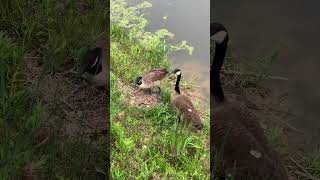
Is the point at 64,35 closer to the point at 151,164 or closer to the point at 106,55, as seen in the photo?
the point at 106,55

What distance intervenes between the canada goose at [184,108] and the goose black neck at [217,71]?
51cm

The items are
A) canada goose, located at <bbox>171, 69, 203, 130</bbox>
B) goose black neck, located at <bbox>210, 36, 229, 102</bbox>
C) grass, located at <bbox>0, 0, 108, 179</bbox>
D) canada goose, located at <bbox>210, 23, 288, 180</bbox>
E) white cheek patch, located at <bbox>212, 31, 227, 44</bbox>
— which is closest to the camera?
grass, located at <bbox>0, 0, 108, 179</bbox>

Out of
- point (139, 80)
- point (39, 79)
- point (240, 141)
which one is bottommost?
point (240, 141)

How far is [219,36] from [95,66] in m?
1.36

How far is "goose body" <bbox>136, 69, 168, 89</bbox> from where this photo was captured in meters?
4.32

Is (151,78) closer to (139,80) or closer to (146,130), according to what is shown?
(139,80)

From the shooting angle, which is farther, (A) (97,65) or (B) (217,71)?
(B) (217,71)

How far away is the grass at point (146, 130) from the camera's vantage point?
158 inches

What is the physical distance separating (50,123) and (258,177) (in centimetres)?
173

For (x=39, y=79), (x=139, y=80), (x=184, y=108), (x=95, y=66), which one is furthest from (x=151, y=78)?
(x=39, y=79)

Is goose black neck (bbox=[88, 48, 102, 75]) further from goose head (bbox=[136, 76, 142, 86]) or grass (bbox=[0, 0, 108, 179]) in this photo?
goose head (bbox=[136, 76, 142, 86])

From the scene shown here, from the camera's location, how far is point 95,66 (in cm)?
485

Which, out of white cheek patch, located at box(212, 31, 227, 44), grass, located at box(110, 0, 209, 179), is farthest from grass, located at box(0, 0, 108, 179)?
white cheek patch, located at box(212, 31, 227, 44)

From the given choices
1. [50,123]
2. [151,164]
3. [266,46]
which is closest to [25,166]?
[50,123]
